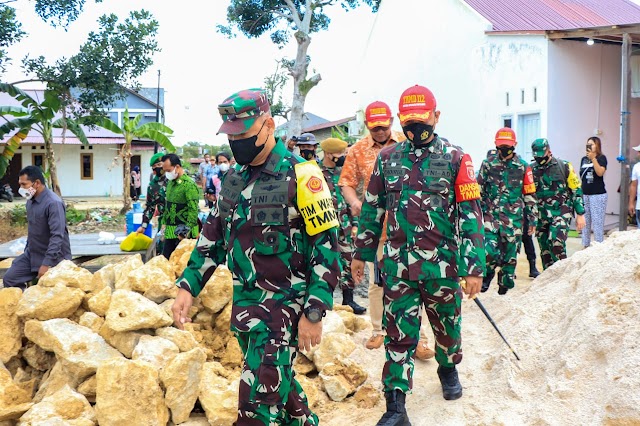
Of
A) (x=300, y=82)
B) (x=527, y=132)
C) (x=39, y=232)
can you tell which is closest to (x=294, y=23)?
(x=300, y=82)

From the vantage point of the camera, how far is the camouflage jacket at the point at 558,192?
904 cm

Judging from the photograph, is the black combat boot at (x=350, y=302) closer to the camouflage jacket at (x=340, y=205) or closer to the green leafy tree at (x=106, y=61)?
the camouflage jacket at (x=340, y=205)

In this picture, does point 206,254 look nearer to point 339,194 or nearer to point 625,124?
point 339,194

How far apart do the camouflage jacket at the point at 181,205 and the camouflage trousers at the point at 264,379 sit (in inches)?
199

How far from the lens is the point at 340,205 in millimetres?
7781

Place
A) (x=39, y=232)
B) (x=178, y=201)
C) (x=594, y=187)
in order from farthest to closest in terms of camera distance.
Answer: (x=594, y=187), (x=178, y=201), (x=39, y=232)

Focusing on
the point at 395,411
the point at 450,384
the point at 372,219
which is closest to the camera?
the point at 395,411

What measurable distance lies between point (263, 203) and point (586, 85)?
13966mm

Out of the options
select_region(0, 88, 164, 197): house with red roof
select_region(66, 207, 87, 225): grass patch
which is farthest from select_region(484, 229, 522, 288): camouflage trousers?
select_region(0, 88, 164, 197): house with red roof

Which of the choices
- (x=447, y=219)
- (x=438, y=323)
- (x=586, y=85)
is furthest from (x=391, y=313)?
(x=586, y=85)

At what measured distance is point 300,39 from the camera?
21281mm

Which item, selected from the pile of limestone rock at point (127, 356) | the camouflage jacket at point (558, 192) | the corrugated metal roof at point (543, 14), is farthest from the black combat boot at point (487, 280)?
the corrugated metal roof at point (543, 14)

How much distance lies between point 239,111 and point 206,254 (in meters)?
0.80

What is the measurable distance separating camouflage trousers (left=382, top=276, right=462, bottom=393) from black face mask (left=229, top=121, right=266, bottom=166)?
4.62 feet
